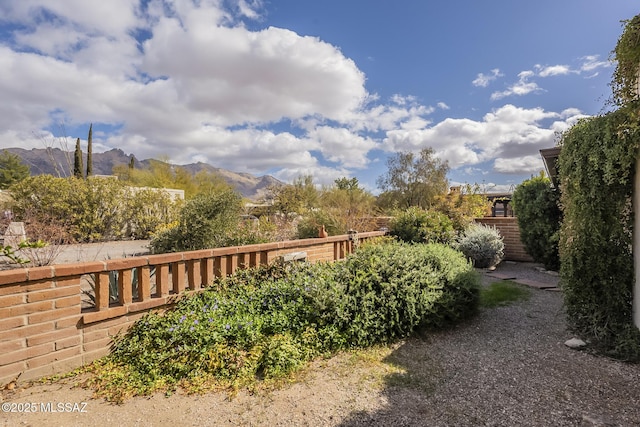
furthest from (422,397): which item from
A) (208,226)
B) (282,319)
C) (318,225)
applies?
(318,225)

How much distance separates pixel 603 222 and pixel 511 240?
21.0 feet

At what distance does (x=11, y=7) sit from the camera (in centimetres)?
419

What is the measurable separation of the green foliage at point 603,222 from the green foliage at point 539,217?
4128mm

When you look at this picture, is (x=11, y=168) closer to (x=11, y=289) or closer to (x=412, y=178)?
(x=412, y=178)

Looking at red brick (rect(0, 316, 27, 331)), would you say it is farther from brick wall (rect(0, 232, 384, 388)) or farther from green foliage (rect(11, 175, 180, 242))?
green foliage (rect(11, 175, 180, 242))

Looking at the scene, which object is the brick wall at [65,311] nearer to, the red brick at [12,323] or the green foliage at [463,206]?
the red brick at [12,323]

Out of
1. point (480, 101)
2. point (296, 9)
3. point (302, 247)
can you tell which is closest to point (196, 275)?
point (302, 247)

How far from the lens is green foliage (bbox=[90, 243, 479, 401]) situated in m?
2.54

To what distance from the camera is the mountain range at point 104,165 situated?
8502 mm

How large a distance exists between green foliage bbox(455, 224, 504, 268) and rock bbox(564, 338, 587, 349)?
14.2ft

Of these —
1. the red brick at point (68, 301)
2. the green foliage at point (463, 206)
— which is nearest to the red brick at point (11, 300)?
the red brick at point (68, 301)

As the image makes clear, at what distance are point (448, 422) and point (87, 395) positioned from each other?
8.52 ft

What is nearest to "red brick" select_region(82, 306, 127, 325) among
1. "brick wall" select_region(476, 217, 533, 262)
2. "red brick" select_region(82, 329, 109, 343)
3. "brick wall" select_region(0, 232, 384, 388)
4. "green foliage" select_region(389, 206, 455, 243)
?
"brick wall" select_region(0, 232, 384, 388)

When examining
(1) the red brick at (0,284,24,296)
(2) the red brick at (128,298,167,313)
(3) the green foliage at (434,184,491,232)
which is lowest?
(2) the red brick at (128,298,167,313)
